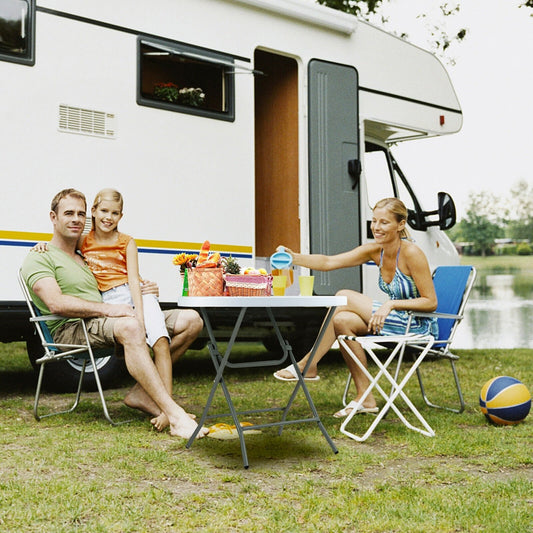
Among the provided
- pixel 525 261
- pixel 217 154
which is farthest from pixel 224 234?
pixel 525 261

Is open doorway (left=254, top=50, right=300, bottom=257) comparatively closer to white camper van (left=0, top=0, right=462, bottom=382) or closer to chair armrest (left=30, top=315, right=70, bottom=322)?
white camper van (left=0, top=0, right=462, bottom=382)

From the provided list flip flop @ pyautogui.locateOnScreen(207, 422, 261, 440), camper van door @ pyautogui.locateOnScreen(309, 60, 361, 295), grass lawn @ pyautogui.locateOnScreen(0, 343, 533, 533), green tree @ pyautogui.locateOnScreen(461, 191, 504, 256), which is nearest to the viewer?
grass lawn @ pyautogui.locateOnScreen(0, 343, 533, 533)

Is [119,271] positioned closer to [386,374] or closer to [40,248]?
[40,248]

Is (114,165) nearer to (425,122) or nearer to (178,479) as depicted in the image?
(178,479)

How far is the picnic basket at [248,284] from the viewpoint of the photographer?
3.41 meters

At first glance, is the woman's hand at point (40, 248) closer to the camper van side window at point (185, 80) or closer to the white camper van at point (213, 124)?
the white camper van at point (213, 124)

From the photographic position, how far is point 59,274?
394 cm

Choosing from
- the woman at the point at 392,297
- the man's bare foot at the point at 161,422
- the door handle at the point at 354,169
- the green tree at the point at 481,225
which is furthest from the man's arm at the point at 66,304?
the green tree at the point at 481,225

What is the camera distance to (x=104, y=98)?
4.89 m

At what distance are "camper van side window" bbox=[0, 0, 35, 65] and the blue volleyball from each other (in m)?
3.21

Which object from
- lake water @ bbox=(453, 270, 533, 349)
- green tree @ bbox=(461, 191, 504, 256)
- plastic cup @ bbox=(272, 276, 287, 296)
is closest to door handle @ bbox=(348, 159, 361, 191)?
lake water @ bbox=(453, 270, 533, 349)

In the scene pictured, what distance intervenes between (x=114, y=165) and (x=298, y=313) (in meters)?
1.90

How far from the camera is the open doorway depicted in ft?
20.0

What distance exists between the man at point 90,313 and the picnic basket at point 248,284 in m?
0.60
